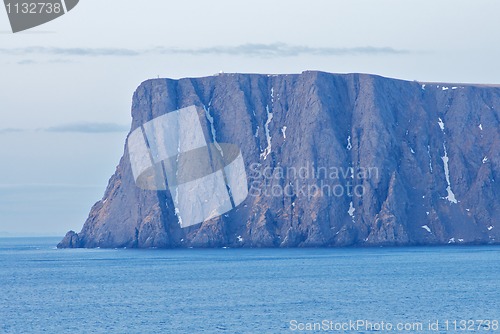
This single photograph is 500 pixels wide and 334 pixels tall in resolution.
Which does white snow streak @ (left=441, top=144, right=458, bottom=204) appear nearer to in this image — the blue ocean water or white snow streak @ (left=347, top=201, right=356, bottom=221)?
white snow streak @ (left=347, top=201, right=356, bottom=221)

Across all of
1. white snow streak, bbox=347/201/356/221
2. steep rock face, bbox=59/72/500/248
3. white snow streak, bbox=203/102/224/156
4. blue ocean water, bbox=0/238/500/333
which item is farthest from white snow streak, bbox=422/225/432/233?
white snow streak, bbox=203/102/224/156

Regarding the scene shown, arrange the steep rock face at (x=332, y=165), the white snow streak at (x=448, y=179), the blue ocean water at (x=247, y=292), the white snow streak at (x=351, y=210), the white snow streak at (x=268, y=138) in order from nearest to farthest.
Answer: the blue ocean water at (x=247, y=292) → the steep rock face at (x=332, y=165) → the white snow streak at (x=351, y=210) → the white snow streak at (x=448, y=179) → the white snow streak at (x=268, y=138)

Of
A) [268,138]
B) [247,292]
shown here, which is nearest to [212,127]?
[268,138]

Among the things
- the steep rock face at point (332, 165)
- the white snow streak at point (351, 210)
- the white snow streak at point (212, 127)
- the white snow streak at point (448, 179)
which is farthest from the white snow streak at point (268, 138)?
the white snow streak at point (448, 179)

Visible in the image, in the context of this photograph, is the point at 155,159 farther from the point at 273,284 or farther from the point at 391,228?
the point at 273,284

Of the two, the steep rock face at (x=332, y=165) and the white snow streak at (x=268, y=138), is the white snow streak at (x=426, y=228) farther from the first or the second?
the white snow streak at (x=268, y=138)

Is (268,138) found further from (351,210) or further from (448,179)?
(448,179)
